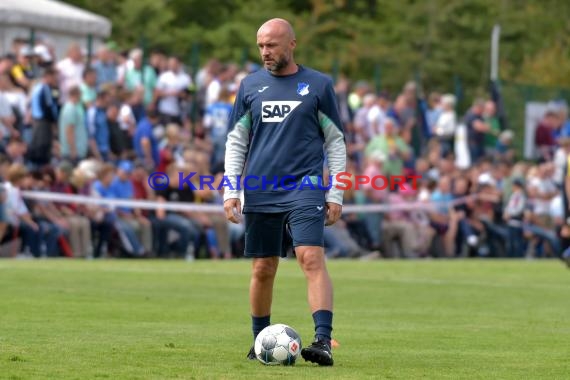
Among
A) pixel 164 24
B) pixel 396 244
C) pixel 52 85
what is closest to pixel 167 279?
pixel 52 85

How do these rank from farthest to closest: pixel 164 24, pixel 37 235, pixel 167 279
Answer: pixel 164 24, pixel 37 235, pixel 167 279

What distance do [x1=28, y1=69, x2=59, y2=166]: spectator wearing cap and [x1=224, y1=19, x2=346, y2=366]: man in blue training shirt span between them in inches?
576

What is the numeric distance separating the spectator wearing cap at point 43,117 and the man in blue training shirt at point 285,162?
14627 mm

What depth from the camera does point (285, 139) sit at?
9867 millimetres

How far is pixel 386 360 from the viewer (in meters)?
9.96

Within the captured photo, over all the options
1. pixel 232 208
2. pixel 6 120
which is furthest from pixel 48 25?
pixel 232 208

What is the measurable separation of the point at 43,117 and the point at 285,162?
49.4 feet

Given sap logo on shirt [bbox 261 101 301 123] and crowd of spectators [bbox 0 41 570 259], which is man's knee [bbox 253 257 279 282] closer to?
sap logo on shirt [bbox 261 101 301 123]

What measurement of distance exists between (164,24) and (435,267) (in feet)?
89.6

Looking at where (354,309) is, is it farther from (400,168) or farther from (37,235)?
(400,168)

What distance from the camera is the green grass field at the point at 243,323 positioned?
30.4 ft

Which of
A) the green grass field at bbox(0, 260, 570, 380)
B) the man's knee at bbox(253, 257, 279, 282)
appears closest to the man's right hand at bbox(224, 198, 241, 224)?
the man's knee at bbox(253, 257, 279, 282)

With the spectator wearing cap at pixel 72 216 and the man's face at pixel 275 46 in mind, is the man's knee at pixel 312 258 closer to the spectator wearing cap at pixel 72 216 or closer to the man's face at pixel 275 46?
the man's face at pixel 275 46

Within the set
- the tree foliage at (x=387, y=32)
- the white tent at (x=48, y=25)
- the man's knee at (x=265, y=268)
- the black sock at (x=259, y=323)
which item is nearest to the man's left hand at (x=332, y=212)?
the man's knee at (x=265, y=268)
